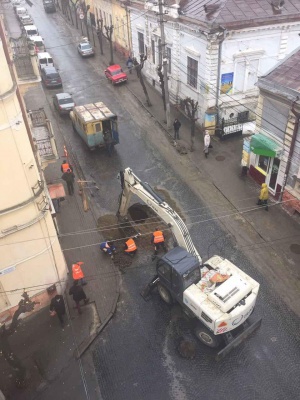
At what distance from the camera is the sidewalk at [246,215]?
55.0 feet

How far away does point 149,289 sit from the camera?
15.8 metres

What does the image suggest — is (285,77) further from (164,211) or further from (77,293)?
(77,293)

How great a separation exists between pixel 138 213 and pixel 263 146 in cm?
788

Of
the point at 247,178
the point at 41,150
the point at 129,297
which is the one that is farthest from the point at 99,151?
the point at 129,297

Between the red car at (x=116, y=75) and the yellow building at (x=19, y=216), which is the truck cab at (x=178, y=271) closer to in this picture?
the yellow building at (x=19, y=216)

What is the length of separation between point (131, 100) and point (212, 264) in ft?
76.8

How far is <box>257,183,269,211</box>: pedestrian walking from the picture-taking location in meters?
19.8

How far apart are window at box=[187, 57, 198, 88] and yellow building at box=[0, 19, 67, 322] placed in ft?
55.7

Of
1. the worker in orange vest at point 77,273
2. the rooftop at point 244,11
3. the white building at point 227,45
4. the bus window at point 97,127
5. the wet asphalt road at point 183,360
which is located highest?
the rooftop at point 244,11

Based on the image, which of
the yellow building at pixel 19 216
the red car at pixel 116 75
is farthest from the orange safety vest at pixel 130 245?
the red car at pixel 116 75

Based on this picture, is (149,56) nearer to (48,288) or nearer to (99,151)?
(99,151)

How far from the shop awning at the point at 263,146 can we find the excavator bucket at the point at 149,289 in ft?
30.8

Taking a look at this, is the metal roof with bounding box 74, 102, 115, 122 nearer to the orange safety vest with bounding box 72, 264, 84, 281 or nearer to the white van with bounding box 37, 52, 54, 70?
the orange safety vest with bounding box 72, 264, 84, 281

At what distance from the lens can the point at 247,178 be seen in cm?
2302
